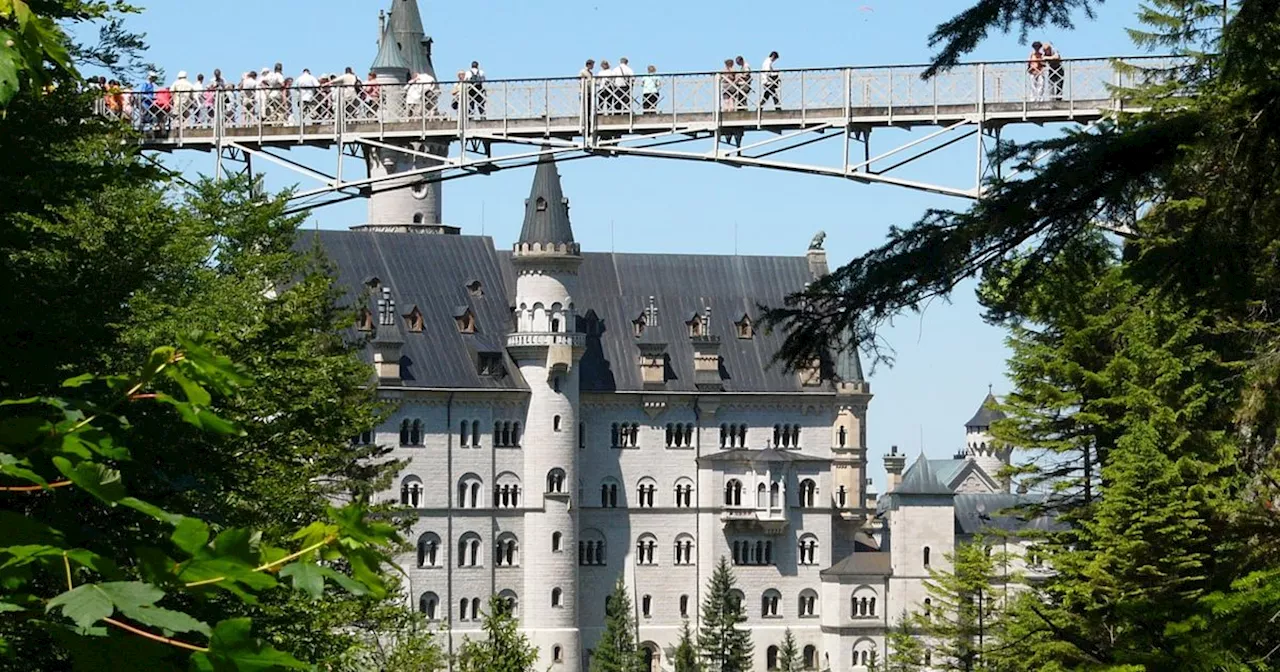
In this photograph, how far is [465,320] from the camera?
12950cm

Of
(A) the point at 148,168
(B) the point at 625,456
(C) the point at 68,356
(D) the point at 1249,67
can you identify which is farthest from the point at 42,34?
(B) the point at 625,456

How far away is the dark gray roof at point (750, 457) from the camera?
13575 centimetres

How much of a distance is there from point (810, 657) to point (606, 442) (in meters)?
14.5

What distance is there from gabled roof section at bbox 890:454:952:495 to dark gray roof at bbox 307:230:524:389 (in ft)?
74.9

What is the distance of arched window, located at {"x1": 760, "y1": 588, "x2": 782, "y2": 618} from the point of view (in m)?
134

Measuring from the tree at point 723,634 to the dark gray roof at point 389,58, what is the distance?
95.6 ft

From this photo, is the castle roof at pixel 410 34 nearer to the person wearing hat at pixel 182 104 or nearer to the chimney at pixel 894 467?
the chimney at pixel 894 467

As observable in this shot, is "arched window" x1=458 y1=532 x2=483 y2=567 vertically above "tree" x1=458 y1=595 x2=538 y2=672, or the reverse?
"arched window" x1=458 y1=532 x2=483 y2=567

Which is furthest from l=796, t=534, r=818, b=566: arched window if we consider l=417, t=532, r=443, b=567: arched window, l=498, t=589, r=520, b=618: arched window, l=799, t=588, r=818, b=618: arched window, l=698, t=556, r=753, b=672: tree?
l=417, t=532, r=443, b=567: arched window

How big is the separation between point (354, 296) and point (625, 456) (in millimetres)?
16918

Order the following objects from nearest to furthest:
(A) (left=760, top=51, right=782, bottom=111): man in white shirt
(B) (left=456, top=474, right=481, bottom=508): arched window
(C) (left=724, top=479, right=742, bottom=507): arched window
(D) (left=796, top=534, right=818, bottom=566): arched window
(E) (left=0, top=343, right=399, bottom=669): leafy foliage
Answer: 1. (E) (left=0, top=343, right=399, bottom=669): leafy foliage
2. (A) (left=760, top=51, right=782, bottom=111): man in white shirt
3. (B) (left=456, top=474, right=481, bottom=508): arched window
4. (C) (left=724, top=479, right=742, bottom=507): arched window
5. (D) (left=796, top=534, right=818, bottom=566): arched window

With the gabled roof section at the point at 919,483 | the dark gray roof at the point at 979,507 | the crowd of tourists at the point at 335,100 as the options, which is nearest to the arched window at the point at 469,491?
the gabled roof section at the point at 919,483

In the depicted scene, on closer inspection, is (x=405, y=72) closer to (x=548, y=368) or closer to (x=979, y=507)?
(x=548, y=368)

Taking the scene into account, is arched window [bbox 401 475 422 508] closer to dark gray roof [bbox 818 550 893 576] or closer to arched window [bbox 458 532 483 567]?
arched window [bbox 458 532 483 567]
